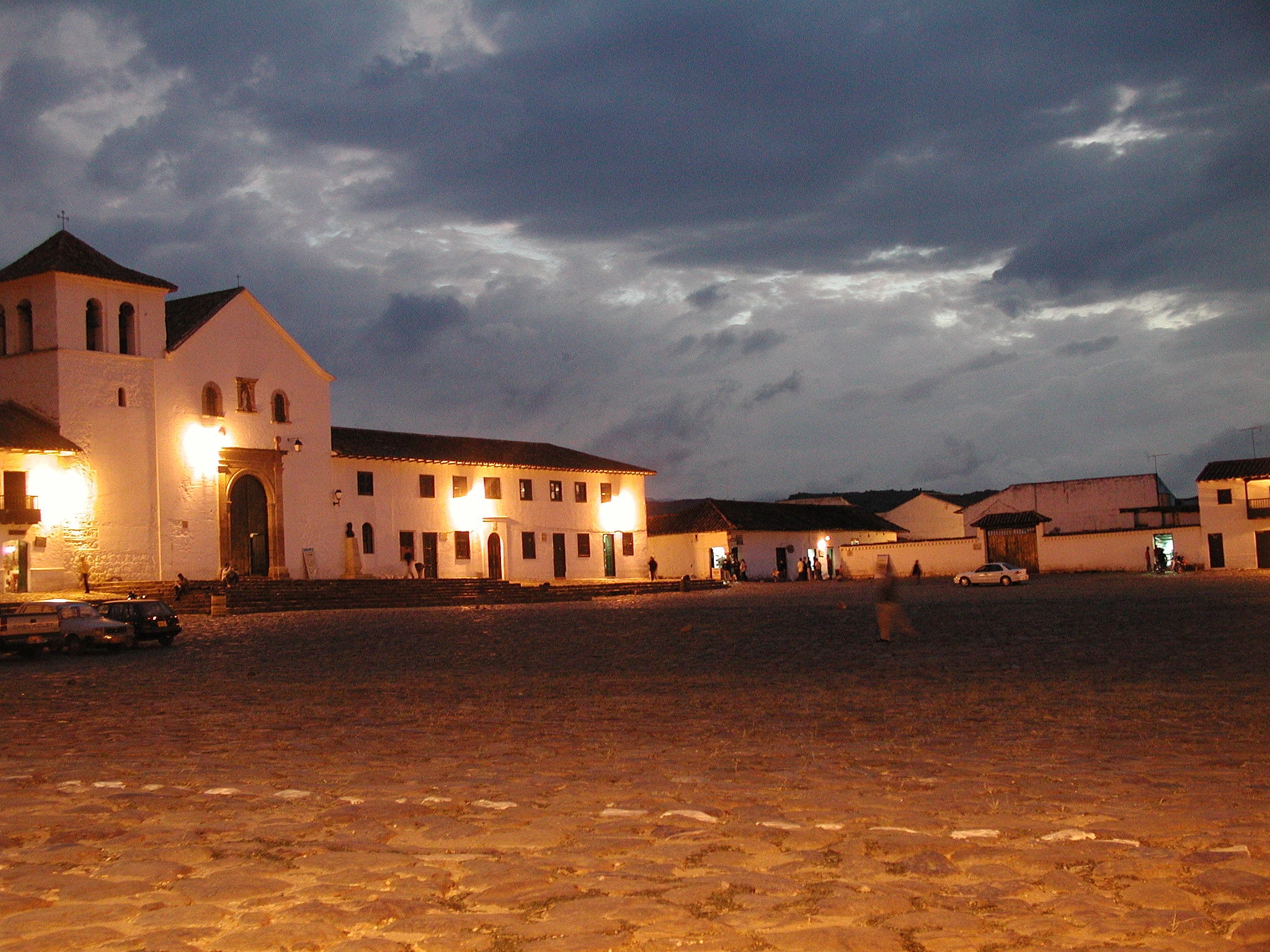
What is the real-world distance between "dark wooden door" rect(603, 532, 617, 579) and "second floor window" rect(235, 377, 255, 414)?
669 inches

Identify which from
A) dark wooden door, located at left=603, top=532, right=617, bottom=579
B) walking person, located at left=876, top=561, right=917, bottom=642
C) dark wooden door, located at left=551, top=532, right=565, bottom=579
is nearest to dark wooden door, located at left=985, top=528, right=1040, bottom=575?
dark wooden door, located at left=603, top=532, right=617, bottom=579

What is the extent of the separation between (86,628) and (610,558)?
109ft

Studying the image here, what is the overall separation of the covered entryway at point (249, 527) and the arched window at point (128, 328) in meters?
4.96

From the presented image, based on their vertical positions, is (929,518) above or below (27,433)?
below

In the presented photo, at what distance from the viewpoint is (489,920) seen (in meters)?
4.48

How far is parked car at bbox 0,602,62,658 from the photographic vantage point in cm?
1925

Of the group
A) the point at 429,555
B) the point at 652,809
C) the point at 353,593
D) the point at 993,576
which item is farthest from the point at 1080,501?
the point at 652,809

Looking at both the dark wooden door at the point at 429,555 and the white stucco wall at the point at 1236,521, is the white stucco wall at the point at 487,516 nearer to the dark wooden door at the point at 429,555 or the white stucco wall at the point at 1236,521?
the dark wooden door at the point at 429,555

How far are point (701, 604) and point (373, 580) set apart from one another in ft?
36.1

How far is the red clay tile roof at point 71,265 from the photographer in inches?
1394

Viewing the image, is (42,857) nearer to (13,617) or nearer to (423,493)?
(13,617)

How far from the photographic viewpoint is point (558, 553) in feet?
164

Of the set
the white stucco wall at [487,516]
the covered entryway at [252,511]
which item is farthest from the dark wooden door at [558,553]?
the covered entryway at [252,511]

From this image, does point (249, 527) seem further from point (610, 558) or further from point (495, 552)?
point (610, 558)
